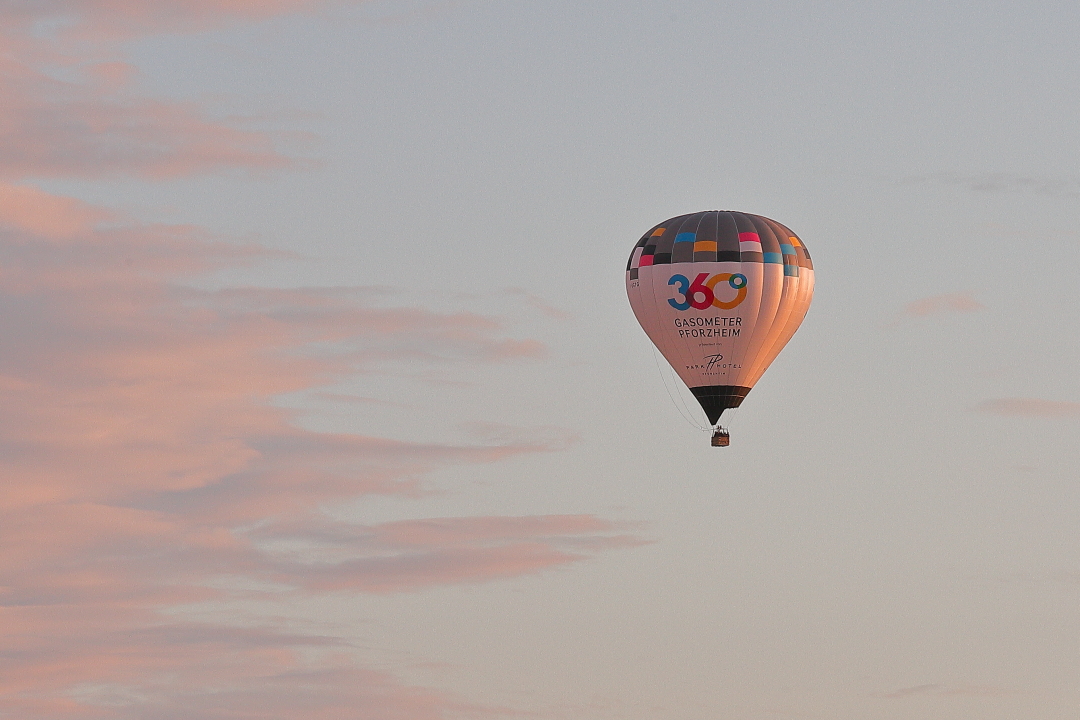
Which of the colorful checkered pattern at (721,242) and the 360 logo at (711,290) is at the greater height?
the colorful checkered pattern at (721,242)

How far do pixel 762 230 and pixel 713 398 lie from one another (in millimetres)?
Answer: 8510

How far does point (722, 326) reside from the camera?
508 ft

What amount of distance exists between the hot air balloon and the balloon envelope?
5 centimetres

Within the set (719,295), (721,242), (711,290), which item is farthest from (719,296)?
(721,242)

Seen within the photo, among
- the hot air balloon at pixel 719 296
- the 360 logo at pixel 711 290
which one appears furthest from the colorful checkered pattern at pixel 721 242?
the 360 logo at pixel 711 290

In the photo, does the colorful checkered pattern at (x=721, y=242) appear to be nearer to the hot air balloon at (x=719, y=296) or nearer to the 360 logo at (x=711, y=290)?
the hot air balloon at (x=719, y=296)

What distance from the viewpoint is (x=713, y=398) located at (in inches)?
6161

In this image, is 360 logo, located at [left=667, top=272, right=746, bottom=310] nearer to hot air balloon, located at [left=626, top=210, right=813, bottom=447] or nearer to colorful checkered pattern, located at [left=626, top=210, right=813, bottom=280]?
hot air balloon, located at [left=626, top=210, right=813, bottom=447]

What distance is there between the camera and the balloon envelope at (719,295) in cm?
15438

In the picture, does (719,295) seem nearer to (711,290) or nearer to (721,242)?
(711,290)

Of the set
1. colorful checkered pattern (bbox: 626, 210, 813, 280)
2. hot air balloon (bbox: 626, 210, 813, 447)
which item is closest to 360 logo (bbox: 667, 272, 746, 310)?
hot air balloon (bbox: 626, 210, 813, 447)

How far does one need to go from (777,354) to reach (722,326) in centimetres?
437

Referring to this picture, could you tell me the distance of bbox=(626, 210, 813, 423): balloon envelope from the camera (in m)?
154

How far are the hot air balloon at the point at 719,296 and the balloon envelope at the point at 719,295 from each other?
0.16 ft
